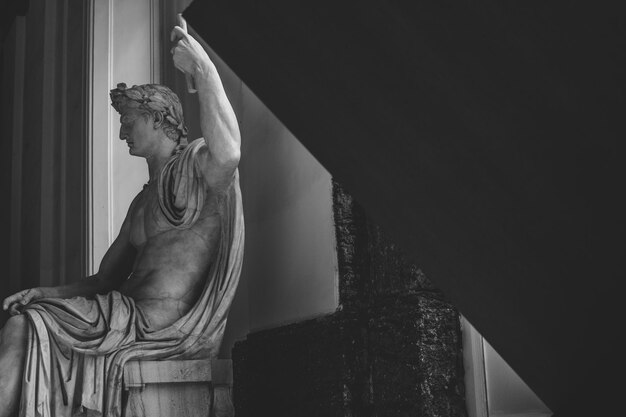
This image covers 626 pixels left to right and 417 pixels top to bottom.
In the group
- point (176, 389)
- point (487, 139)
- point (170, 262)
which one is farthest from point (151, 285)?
point (487, 139)

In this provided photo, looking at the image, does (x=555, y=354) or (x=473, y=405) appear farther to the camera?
(x=473, y=405)

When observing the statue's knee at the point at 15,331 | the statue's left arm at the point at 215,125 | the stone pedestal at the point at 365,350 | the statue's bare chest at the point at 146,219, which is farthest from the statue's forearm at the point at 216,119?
the statue's knee at the point at 15,331

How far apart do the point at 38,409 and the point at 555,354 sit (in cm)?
367

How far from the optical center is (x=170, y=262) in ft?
15.6

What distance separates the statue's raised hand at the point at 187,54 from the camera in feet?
11.8

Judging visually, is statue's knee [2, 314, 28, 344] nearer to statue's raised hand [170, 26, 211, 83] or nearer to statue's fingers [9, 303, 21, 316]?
statue's fingers [9, 303, 21, 316]

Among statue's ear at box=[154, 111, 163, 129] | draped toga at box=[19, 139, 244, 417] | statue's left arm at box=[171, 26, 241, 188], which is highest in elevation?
statue's ear at box=[154, 111, 163, 129]

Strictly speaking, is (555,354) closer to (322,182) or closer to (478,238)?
(478,238)

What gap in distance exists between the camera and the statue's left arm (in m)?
4.33

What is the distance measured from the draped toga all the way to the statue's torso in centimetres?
5

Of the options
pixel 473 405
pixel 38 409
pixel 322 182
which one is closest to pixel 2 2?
pixel 322 182

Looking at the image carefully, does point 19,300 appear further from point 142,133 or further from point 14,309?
point 142,133

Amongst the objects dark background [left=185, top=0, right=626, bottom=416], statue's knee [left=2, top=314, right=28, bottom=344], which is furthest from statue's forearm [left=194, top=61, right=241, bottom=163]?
dark background [left=185, top=0, right=626, bottom=416]

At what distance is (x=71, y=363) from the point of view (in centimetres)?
425
